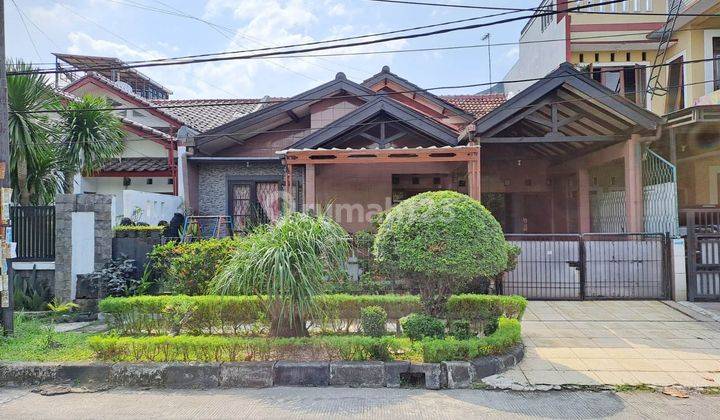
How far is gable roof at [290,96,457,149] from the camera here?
39.3 ft

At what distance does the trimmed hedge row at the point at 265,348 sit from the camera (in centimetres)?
590

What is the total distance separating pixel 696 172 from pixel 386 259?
43.2ft

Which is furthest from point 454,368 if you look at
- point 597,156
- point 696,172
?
point 696,172

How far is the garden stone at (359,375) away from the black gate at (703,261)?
7.63 metres

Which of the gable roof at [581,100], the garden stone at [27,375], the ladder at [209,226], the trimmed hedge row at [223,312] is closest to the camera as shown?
the garden stone at [27,375]

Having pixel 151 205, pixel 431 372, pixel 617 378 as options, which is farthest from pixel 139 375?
pixel 151 205

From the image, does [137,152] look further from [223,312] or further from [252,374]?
[252,374]

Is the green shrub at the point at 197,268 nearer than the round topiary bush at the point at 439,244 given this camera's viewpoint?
No

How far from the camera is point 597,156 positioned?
42.9ft

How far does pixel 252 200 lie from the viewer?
47.4ft

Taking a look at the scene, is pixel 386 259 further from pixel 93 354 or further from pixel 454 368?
pixel 93 354

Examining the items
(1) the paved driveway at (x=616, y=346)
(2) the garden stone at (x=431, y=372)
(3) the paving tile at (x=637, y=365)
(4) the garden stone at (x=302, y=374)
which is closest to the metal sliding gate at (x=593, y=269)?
(1) the paved driveway at (x=616, y=346)

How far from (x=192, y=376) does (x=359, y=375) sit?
1.98 m

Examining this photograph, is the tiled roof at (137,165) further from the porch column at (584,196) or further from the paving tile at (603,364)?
the paving tile at (603,364)
